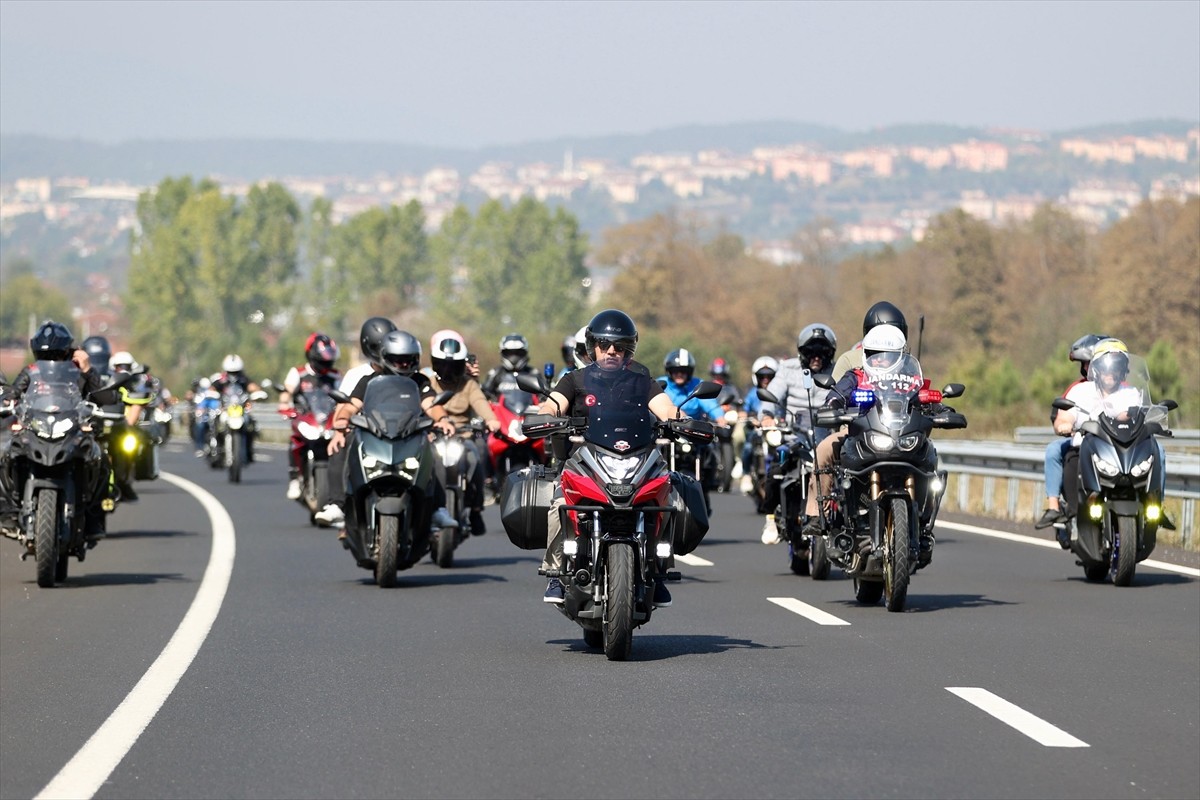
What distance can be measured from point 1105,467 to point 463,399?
5239 millimetres

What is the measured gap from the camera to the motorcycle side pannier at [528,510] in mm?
11484

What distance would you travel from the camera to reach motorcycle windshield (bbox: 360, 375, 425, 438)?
1531cm

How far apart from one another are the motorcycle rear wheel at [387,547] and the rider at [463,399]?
7.87 feet

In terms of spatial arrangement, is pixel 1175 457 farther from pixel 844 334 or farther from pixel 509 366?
pixel 844 334

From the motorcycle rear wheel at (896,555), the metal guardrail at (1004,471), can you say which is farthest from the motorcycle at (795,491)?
the metal guardrail at (1004,471)

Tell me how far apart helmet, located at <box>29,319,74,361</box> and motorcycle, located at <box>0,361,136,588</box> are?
89 mm

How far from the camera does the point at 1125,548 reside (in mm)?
15516

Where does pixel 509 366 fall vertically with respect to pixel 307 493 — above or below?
above

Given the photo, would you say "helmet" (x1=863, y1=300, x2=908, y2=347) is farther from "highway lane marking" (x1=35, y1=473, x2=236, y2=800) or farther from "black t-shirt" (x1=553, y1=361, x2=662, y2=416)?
"highway lane marking" (x1=35, y1=473, x2=236, y2=800)

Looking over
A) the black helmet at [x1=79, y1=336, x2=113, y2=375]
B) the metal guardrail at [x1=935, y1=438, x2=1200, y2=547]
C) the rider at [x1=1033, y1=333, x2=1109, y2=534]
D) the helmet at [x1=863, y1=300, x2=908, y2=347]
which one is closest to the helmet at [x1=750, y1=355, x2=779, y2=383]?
the metal guardrail at [x1=935, y1=438, x2=1200, y2=547]

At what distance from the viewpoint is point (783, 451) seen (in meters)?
17.1

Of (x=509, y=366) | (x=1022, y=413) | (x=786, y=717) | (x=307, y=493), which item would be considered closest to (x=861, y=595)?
(x=786, y=717)

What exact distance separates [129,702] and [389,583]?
586 cm

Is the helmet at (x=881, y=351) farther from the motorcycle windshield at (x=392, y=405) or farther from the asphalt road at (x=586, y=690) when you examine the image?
the motorcycle windshield at (x=392, y=405)
